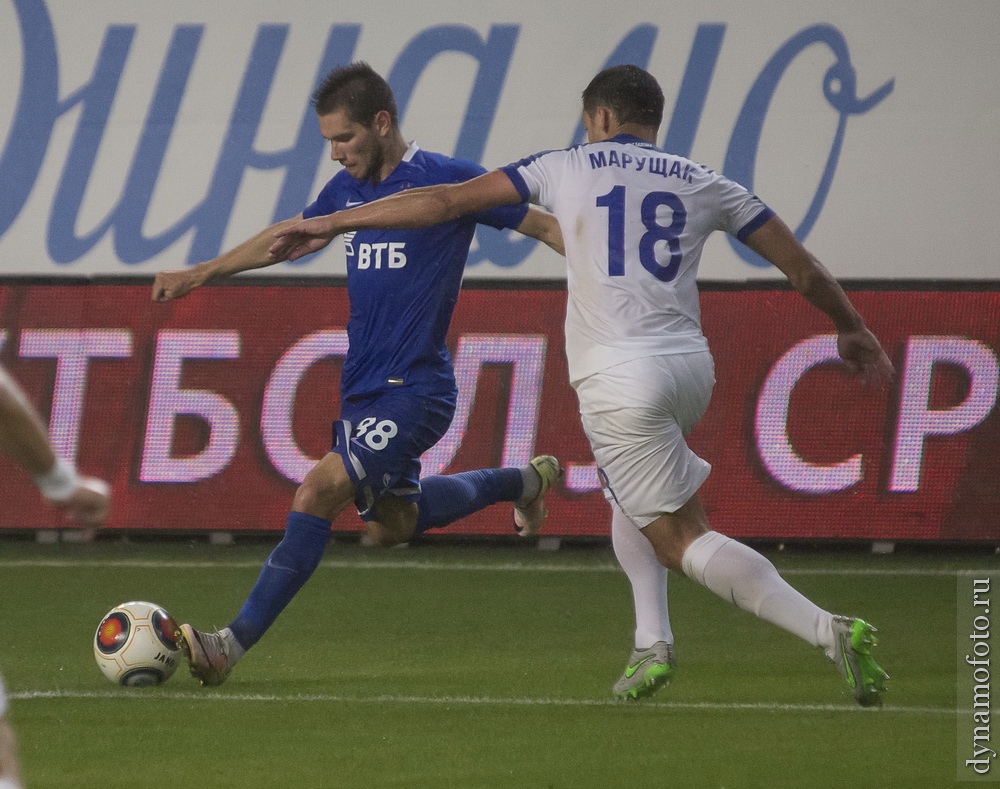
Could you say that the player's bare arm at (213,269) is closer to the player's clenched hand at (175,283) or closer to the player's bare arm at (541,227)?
the player's clenched hand at (175,283)

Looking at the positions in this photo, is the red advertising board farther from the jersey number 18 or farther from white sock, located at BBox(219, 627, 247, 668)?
the jersey number 18

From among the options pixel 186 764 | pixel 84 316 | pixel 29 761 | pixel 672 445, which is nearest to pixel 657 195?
pixel 672 445

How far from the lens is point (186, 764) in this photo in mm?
4145

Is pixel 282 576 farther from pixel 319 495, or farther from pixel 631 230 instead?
pixel 631 230

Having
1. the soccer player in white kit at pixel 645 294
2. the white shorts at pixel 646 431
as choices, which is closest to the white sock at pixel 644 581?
the soccer player in white kit at pixel 645 294

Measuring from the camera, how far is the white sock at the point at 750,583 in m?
4.39

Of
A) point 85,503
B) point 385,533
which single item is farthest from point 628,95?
point 85,503

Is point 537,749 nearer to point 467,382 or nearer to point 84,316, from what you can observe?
point 467,382

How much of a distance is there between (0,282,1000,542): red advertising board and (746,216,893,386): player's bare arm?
3.99m

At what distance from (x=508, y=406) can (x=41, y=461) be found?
642cm

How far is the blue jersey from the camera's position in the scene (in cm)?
545

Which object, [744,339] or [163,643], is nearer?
[163,643]

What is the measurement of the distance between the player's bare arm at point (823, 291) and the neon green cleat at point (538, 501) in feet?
6.43

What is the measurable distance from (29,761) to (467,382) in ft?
16.0
